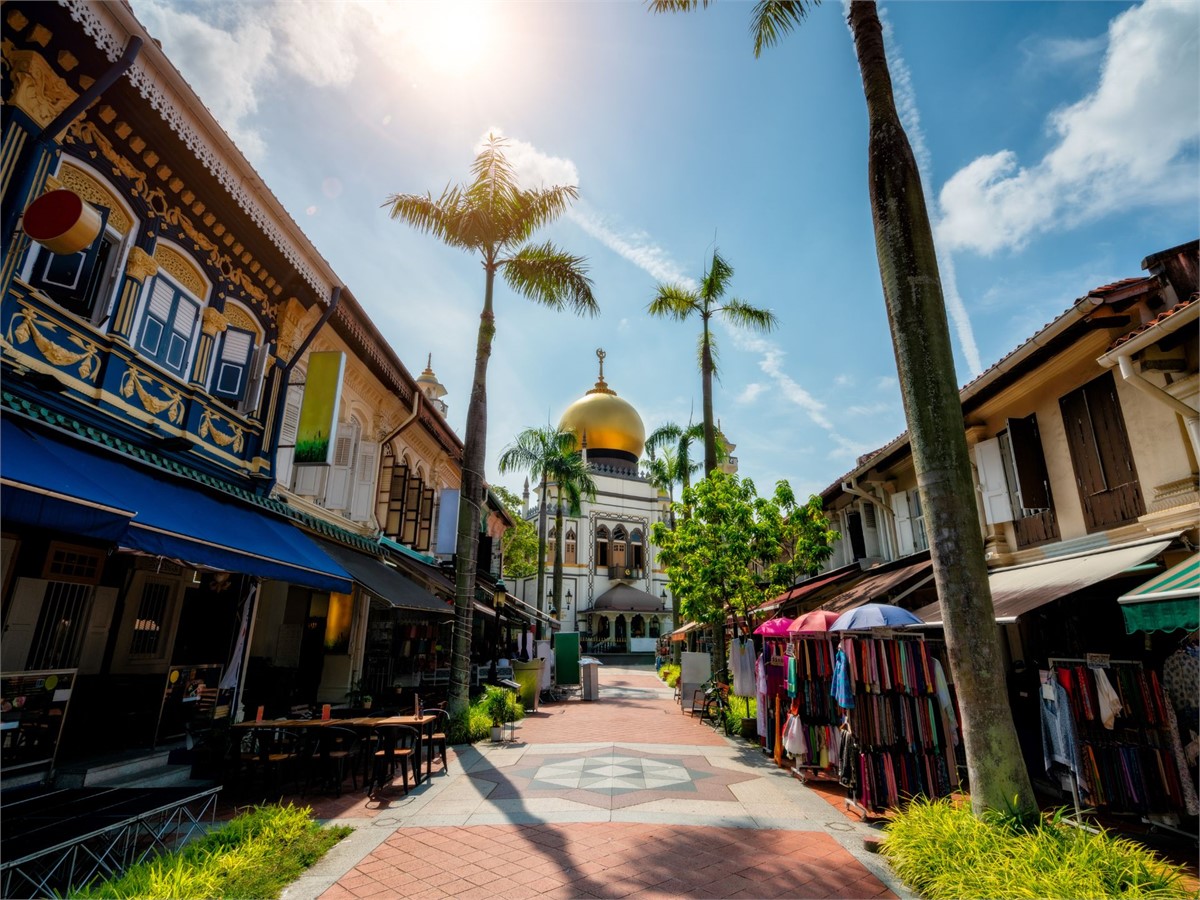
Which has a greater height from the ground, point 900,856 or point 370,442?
point 370,442

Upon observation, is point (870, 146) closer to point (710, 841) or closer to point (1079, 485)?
point (1079, 485)

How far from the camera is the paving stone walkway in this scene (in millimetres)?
4629

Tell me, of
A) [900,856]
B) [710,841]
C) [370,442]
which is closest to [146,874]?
[710,841]

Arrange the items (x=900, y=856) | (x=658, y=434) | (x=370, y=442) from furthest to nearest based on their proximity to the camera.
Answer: (x=658, y=434) → (x=370, y=442) → (x=900, y=856)

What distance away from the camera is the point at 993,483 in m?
9.77

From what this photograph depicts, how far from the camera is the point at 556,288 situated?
13.5 meters

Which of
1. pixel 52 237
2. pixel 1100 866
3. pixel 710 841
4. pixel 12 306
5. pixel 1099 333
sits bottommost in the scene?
pixel 710 841

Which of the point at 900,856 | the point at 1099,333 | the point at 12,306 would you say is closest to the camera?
the point at 900,856

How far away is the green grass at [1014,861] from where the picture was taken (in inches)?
149

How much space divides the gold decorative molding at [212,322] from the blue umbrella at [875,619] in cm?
935

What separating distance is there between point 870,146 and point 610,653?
3648 cm

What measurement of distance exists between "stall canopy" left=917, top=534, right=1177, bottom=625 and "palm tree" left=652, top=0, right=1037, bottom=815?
1147 millimetres

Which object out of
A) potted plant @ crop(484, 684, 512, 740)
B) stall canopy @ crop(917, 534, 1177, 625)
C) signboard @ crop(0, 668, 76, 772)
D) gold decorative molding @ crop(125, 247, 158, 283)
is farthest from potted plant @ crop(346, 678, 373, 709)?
stall canopy @ crop(917, 534, 1177, 625)

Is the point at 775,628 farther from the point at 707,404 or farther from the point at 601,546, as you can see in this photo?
the point at 601,546
